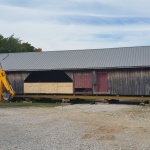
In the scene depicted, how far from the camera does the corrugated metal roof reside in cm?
3067

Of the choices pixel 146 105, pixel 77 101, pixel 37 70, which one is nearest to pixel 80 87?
pixel 77 101

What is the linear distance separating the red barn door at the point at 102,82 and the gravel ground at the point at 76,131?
23.5 feet

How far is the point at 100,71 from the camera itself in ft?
102

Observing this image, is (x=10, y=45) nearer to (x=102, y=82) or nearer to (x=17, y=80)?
(x=17, y=80)

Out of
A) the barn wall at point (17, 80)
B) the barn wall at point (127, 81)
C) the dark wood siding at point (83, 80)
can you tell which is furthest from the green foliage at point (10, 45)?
the barn wall at point (127, 81)

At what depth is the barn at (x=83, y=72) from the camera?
29656 mm

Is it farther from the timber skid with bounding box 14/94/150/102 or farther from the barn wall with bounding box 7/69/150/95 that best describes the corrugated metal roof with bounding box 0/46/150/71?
the timber skid with bounding box 14/94/150/102

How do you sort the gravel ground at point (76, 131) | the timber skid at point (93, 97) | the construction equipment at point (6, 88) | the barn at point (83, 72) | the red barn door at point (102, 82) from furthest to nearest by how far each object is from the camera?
1. the construction equipment at point (6, 88)
2. the red barn door at point (102, 82)
3. the barn at point (83, 72)
4. the timber skid at point (93, 97)
5. the gravel ground at point (76, 131)

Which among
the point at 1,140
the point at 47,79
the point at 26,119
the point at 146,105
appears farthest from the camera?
the point at 47,79

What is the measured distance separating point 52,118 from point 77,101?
37.9 feet

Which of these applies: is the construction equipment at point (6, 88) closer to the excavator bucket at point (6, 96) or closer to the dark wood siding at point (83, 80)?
the excavator bucket at point (6, 96)

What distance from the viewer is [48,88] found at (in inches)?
1291

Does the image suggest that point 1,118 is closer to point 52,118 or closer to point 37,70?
point 52,118

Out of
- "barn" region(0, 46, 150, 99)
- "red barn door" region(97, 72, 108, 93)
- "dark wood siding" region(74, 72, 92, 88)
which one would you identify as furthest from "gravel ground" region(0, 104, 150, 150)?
"dark wood siding" region(74, 72, 92, 88)
